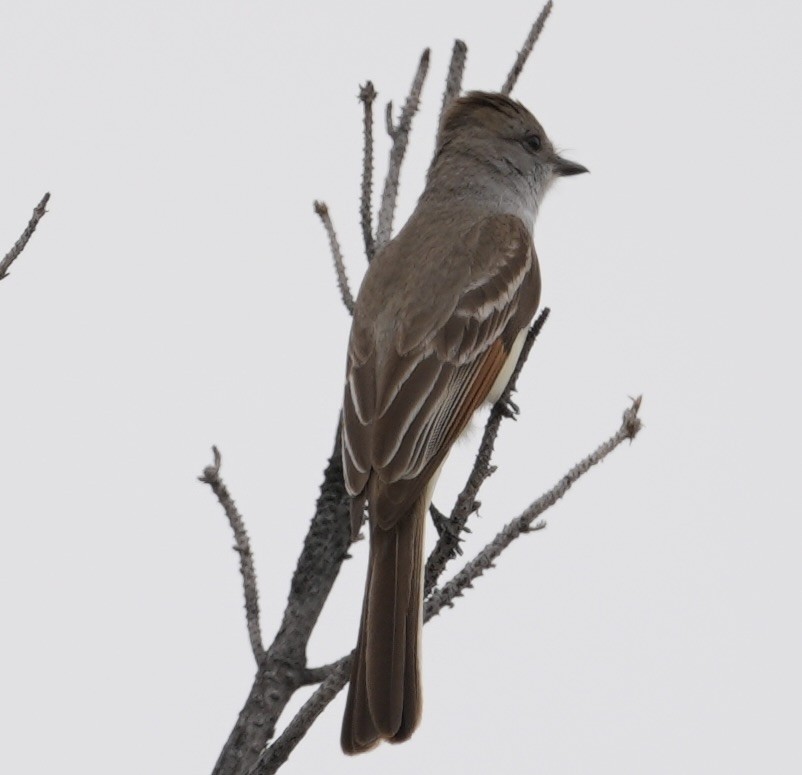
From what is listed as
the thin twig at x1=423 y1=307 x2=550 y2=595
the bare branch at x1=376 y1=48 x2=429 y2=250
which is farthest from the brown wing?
the thin twig at x1=423 y1=307 x2=550 y2=595

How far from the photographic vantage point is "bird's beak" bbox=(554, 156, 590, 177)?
313 inches

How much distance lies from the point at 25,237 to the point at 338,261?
215 centimetres

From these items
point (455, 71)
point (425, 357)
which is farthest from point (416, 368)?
point (455, 71)

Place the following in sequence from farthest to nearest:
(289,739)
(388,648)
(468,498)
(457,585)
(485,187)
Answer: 1. (485,187)
2. (388,648)
3. (468,498)
4. (457,585)
5. (289,739)

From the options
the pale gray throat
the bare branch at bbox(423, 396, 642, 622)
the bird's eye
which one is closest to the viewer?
the bare branch at bbox(423, 396, 642, 622)

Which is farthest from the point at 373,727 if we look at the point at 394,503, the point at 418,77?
the point at 418,77

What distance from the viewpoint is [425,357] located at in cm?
568

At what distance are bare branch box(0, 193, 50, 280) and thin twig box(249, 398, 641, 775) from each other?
4.93 ft

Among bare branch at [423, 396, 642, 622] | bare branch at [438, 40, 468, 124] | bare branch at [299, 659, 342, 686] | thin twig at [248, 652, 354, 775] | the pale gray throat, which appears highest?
the pale gray throat

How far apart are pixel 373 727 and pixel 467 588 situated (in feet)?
2.29

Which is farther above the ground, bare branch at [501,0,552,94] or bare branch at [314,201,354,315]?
bare branch at [501,0,552,94]

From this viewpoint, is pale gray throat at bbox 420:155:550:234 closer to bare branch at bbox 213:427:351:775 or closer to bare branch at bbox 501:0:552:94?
bare branch at bbox 501:0:552:94

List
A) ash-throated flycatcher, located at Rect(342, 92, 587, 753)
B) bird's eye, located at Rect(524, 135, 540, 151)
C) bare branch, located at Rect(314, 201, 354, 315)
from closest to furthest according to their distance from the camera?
1. ash-throated flycatcher, located at Rect(342, 92, 587, 753)
2. bare branch, located at Rect(314, 201, 354, 315)
3. bird's eye, located at Rect(524, 135, 540, 151)

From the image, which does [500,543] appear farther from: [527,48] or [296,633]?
[527,48]
